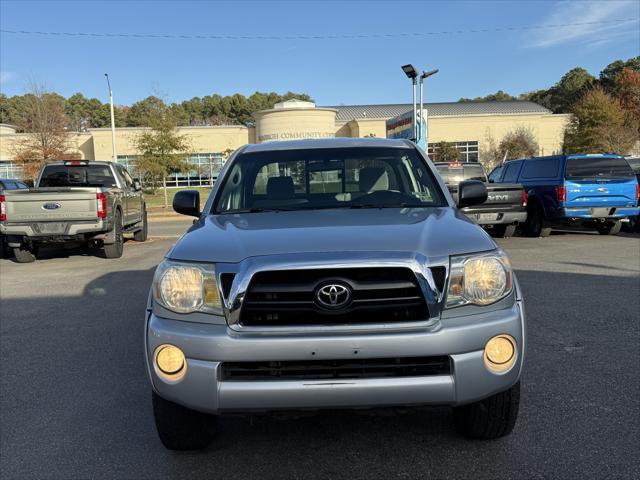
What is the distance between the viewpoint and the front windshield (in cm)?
405

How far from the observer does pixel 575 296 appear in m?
7.04

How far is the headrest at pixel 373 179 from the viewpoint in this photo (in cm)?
429

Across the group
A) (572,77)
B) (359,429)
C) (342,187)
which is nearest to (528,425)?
(359,429)

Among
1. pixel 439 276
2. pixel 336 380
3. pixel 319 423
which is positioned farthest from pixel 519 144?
pixel 336 380

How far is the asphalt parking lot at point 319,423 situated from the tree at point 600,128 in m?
37.3

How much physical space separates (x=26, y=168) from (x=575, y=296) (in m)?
35.5

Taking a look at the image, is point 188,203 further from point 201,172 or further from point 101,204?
point 201,172

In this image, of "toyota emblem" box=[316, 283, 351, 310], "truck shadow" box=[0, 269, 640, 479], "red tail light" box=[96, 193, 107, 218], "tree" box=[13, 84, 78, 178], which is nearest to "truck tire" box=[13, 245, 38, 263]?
"red tail light" box=[96, 193, 107, 218]

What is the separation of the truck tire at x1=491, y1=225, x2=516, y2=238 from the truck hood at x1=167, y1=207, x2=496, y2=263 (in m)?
10.6

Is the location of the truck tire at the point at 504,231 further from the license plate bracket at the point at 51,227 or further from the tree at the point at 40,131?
the tree at the point at 40,131

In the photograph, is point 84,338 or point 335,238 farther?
point 84,338

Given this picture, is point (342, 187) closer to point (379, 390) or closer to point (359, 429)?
point (359, 429)

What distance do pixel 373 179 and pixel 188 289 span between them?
1985 millimetres

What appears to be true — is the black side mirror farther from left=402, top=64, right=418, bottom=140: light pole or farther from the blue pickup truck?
left=402, top=64, right=418, bottom=140: light pole
